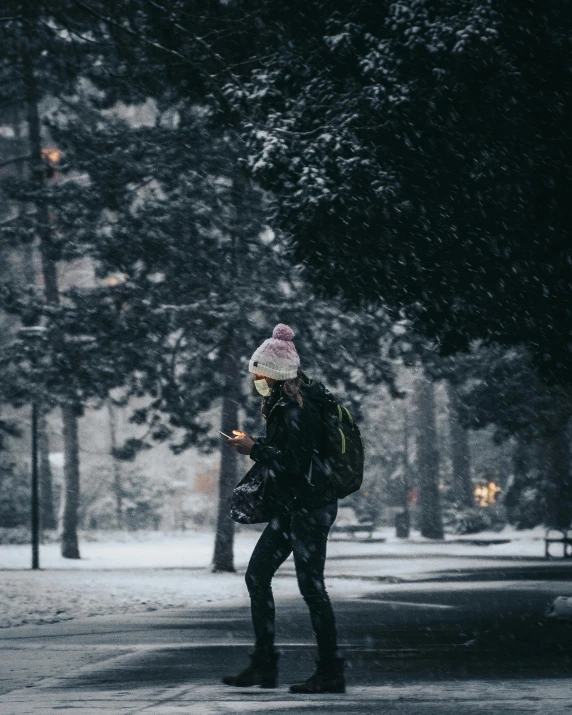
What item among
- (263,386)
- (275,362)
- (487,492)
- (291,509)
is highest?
(275,362)

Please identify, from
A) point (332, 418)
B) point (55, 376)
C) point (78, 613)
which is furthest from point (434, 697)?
point (55, 376)

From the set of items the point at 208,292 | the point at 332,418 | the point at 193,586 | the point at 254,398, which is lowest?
the point at 193,586

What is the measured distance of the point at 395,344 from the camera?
89.2ft

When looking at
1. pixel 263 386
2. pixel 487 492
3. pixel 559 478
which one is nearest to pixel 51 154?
pixel 559 478

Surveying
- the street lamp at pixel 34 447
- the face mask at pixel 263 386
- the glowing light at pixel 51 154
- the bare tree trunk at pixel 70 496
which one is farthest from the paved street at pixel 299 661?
the bare tree trunk at pixel 70 496

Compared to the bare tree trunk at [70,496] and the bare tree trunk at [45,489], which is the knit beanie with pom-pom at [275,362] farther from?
the bare tree trunk at [45,489]

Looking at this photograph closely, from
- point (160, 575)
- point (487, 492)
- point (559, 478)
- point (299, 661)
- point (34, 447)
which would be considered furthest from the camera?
point (487, 492)

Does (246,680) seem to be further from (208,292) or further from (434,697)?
(208,292)

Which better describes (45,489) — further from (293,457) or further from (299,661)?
(293,457)

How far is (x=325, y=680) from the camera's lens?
6.41m

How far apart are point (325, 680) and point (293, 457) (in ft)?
3.65

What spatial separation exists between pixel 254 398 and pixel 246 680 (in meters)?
21.6

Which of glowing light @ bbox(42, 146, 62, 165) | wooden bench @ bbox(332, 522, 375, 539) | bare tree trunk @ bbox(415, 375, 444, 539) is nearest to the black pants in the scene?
glowing light @ bbox(42, 146, 62, 165)

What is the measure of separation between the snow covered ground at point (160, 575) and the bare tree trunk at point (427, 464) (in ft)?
8.20
